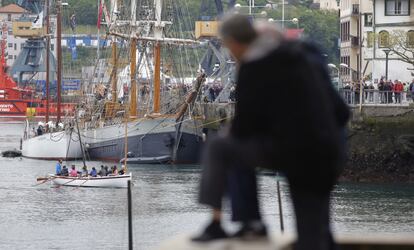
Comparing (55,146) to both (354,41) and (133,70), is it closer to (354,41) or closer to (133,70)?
(133,70)

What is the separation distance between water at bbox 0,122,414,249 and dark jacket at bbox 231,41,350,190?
34099 mm

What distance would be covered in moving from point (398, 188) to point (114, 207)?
14540 mm

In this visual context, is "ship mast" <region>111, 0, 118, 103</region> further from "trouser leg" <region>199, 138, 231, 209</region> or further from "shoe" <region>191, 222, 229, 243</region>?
"trouser leg" <region>199, 138, 231, 209</region>

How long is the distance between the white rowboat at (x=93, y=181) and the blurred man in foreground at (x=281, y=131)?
5778 cm

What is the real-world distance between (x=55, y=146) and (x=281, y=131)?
297ft

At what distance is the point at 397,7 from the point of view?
9844 cm

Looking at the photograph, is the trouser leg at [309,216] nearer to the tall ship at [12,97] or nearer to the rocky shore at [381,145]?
the rocky shore at [381,145]

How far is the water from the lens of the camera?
46.9 metres

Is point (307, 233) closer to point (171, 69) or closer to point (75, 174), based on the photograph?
point (75, 174)

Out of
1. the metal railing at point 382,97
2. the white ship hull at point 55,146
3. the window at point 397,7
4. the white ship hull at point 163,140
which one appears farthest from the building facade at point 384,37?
the white ship hull at point 55,146

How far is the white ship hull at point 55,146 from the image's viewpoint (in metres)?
99.1

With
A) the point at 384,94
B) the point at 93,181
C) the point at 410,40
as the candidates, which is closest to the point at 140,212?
the point at 93,181

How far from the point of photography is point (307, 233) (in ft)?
31.3

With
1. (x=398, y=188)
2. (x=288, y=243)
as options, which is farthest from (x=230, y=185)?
(x=398, y=188)
